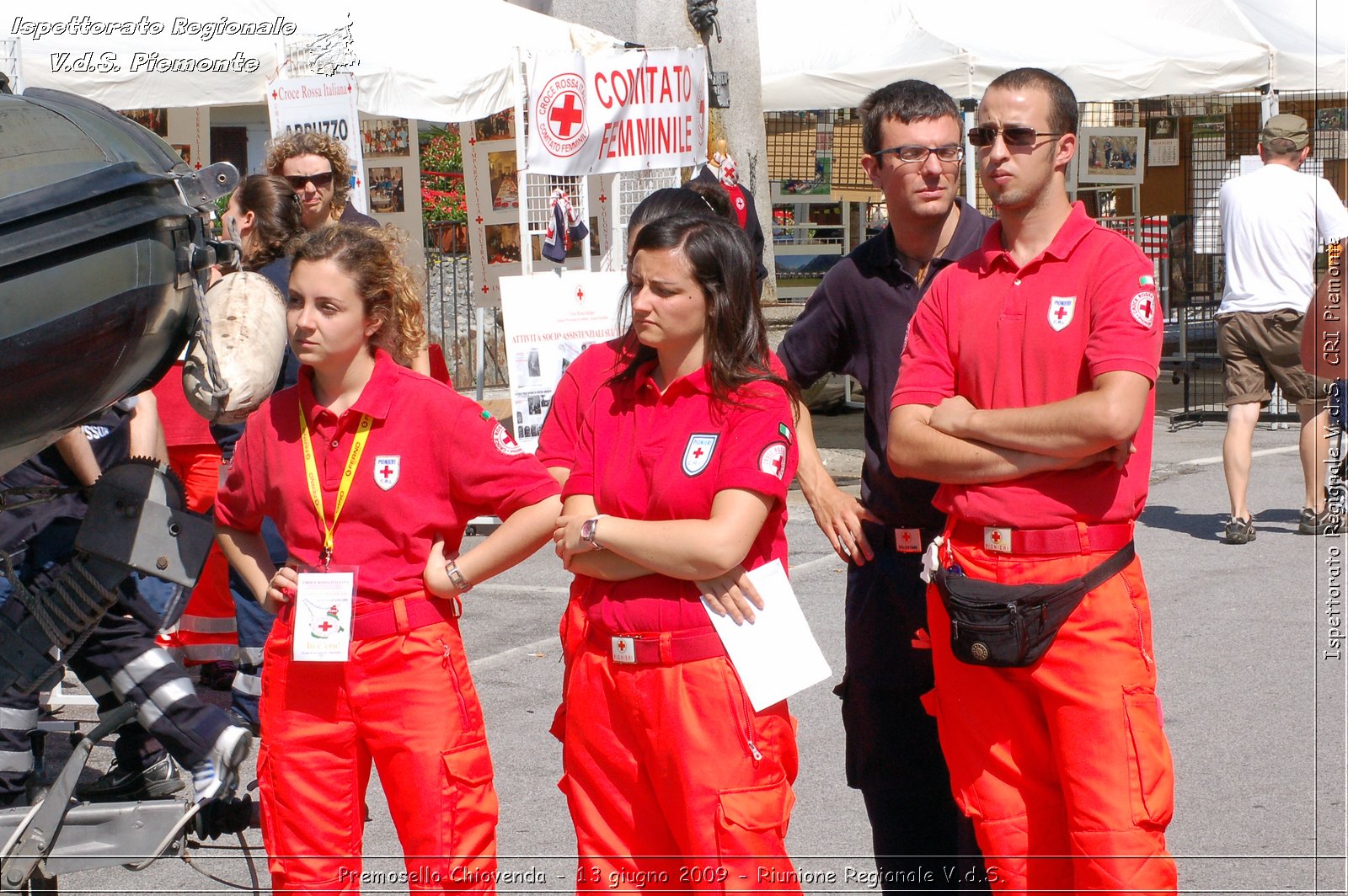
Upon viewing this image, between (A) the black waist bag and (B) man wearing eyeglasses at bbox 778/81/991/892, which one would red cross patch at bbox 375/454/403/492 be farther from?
(A) the black waist bag

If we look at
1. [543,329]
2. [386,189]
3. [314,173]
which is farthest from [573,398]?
[386,189]

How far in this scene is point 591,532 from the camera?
10.1 ft

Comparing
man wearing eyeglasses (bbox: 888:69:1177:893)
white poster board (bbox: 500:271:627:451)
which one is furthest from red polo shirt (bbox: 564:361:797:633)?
white poster board (bbox: 500:271:627:451)

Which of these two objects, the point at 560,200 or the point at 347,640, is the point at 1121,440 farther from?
the point at 560,200

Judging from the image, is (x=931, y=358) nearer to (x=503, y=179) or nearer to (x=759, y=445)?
(x=759, y=445)

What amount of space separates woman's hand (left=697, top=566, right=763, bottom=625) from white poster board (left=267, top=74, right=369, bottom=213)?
6302mm

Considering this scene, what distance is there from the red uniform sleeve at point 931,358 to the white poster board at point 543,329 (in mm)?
5797

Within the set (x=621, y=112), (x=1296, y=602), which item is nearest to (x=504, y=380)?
(x=621, y=112)

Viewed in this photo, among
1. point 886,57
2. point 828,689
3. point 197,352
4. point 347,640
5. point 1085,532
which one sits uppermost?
point 886,57

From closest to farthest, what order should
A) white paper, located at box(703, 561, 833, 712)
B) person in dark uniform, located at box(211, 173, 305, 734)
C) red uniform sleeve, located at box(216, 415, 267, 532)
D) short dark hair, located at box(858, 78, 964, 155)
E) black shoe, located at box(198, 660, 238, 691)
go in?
white paper, located at box(703, 561, 833, 712) < red uniform sleeve, located at box(216, 415, 267, 532) < short dark hair, located at box(858, 78, 964, 155) < person in dark uniform, located at box(211, 173, 305, 734) < black shoe, located at box(198, 660, 238, 691)

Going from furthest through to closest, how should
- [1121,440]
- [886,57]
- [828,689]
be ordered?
1. [886,57]
2. [828,689]
3. [1121,440]

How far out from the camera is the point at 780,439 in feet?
10.4

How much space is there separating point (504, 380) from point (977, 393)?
41.9ft

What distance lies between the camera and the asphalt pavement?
14.6ft
